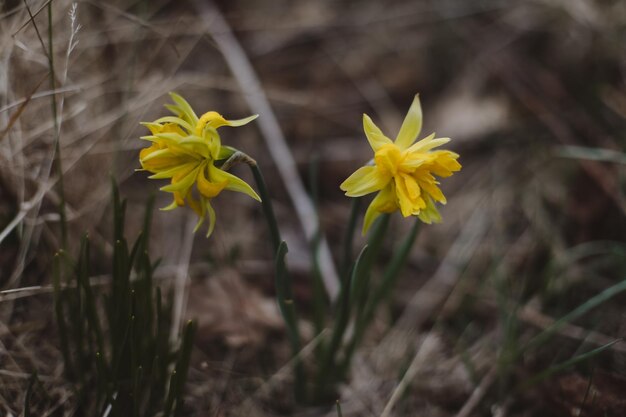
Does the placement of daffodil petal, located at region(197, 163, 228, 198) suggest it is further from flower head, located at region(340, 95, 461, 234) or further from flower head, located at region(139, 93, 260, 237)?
flower head, located at region(340, 95, 461, 234)

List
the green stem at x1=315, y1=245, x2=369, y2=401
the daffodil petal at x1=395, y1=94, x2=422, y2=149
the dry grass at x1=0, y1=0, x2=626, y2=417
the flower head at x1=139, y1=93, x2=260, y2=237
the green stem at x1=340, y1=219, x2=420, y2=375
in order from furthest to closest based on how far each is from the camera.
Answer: the dry grass at x1=0, y1=0, x2=626, y2=417, the green stem at x1=340, y1=219, x2=420, y2=375, the green stem at x1=315, y1=245, x2=369, y2=401, the daffodil petal at x1=395, y1=94, x2=422, y2=149, the flower head at x1=139, y1=93, x2=260, y2=237

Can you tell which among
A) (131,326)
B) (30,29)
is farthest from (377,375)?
(30,29)

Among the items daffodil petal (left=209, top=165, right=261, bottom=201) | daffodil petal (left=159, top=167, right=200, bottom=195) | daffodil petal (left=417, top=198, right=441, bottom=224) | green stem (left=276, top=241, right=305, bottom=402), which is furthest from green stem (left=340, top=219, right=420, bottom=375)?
daffodil petal (left=159, top=167, right=200, bottom=195)

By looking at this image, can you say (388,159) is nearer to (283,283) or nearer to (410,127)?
(410,127)

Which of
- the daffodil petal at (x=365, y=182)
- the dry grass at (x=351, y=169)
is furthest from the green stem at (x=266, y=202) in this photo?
the dry grass at (x=351, y=169)

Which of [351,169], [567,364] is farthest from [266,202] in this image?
[351,169]

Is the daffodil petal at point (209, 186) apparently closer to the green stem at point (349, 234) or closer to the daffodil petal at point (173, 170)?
the daffodil petal at point (173, 170)
